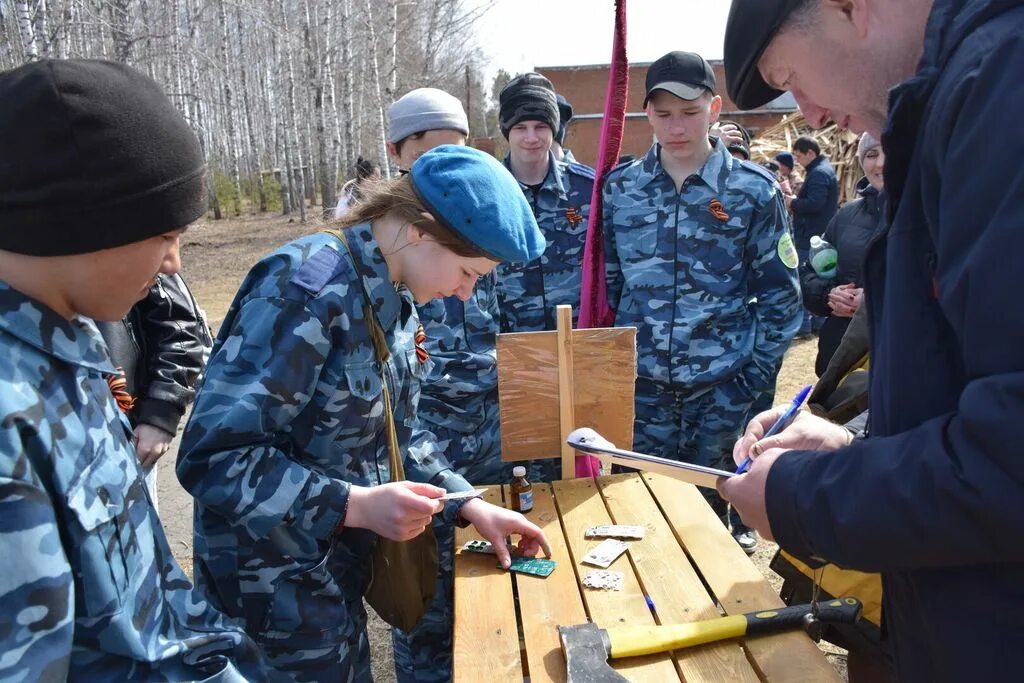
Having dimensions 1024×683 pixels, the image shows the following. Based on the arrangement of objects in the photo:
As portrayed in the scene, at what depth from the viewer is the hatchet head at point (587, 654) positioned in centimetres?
140

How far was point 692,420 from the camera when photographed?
3.25 m

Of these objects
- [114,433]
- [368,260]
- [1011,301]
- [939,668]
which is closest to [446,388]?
[368,260]

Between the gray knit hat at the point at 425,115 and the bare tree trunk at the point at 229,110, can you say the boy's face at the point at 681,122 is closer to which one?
the gray knit hat at the point at 425,115

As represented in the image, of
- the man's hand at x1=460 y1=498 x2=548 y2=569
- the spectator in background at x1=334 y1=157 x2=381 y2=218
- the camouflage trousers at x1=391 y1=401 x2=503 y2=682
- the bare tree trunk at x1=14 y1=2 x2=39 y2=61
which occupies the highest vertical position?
the bare tree trunk at x1=14 y1=2 x2=39 y2=61

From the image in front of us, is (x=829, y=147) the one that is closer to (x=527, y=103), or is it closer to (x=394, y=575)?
(x=527, y=103)

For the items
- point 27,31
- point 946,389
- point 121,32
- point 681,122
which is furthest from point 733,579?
point 121,32

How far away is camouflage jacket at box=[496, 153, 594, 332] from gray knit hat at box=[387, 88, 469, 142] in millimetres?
478

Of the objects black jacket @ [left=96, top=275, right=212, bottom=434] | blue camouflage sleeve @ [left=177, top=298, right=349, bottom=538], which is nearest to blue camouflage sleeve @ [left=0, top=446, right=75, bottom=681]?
blue camouflage sleeve @ [left=177, top=298, right=349, bottom=538]

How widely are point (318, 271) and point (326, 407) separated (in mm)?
295

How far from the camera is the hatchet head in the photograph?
140 cm

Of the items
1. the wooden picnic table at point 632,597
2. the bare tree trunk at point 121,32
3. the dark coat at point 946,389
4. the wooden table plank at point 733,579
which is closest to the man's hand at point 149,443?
the wooden picnic table at point 632,597

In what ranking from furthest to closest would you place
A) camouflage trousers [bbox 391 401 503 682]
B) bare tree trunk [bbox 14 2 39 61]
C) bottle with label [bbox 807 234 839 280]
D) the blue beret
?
bare tree trunk [bbox 14 2 39 61] → bottle with label [bbox 807 234 839 280] → camouflage trousers [bbox 391 401 503 682] → the blue beret

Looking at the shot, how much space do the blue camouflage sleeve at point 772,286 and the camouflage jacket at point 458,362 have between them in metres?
1.19

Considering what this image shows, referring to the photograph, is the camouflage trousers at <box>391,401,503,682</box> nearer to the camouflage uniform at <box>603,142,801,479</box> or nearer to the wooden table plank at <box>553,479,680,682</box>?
the wooden table plank at <box>553,479,680,682</box>
